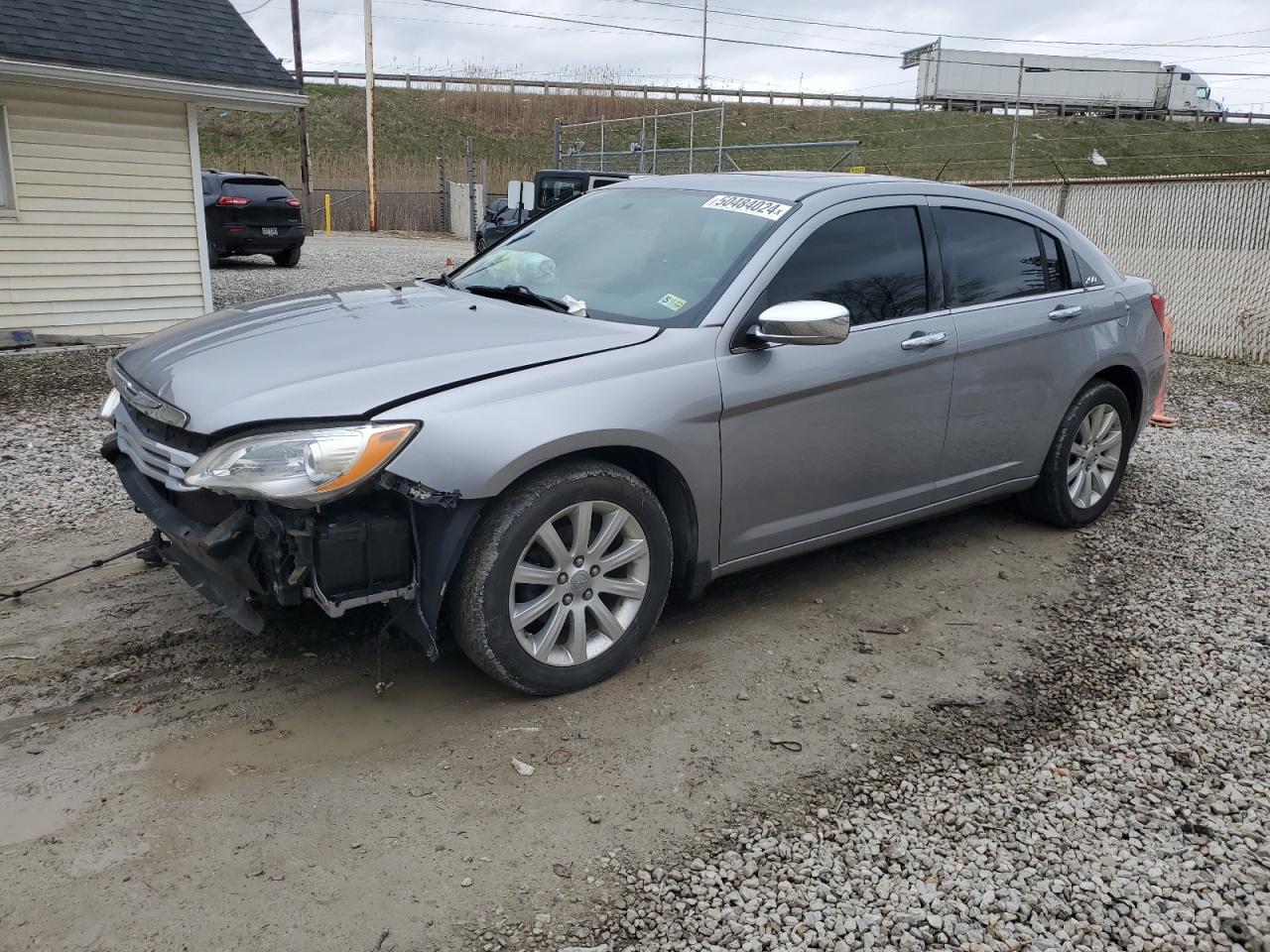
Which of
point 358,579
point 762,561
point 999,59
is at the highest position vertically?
point 999,59

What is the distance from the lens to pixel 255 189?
19766mm

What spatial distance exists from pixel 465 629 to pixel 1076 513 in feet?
11.9

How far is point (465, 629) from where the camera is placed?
333 centimetres

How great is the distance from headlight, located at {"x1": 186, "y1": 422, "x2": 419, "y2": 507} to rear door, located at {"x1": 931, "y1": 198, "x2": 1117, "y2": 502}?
8.69 ft

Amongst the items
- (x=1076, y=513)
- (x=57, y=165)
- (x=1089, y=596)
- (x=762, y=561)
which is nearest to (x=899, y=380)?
(x=762, y=561)

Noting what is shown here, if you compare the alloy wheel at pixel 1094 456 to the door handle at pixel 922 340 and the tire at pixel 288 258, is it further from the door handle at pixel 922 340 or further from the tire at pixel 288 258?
the tire at pixel 288 258

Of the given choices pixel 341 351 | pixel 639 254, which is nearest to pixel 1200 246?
pixel 639 254

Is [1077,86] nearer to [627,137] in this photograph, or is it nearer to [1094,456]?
[627,137]

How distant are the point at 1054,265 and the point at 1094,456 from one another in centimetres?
105

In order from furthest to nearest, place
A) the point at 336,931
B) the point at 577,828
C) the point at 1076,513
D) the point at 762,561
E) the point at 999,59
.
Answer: the point at 999,59 < the point at 1076,513 < the point at 762,561 < the point at 577,828 < the point at 336,931

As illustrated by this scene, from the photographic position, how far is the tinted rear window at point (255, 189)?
1962 cm

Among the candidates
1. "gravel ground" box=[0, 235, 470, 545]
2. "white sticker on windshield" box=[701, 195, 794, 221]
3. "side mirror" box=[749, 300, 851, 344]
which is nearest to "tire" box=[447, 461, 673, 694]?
"side mirror" box=[749, 300, 851, 344]

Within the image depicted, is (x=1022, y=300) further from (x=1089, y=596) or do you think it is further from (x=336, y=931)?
(x=336, y=931)

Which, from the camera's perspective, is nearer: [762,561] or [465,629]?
[465,629]
